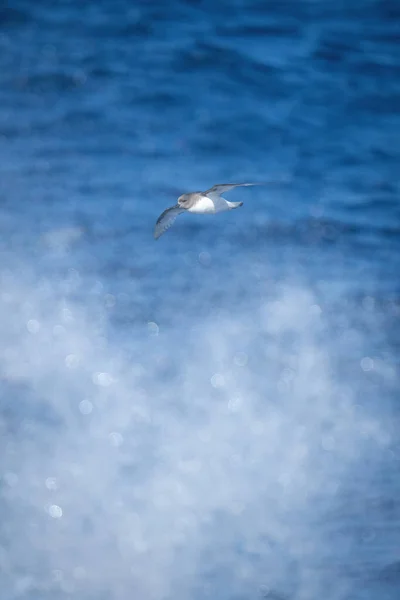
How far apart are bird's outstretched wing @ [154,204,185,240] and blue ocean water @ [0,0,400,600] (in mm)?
85

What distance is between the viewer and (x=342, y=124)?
90.0 inches

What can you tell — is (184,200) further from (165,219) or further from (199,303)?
(199,303)

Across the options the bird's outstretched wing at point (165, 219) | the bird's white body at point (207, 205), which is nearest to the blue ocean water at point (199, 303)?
the bird's outstretched wing at point (165, 219)

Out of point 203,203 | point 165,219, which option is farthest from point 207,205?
point 165,219

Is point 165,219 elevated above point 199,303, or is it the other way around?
point 165,219

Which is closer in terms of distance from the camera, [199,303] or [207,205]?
[207,205]

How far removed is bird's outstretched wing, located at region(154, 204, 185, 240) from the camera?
7.05 feet

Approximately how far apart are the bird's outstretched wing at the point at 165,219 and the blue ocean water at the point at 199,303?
3.4 inches

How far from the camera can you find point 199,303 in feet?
7.59

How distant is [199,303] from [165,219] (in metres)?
0.27

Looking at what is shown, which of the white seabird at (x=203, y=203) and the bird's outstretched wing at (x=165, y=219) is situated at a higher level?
the white seabird at (x=203, y=203)

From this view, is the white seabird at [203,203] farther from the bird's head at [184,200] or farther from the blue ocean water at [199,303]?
the blue ocean water at [199,303]

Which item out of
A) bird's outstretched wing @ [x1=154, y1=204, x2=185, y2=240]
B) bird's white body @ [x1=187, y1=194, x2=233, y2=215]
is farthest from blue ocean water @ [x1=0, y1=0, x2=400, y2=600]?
bird's white body @ [x1=187, y1=194, x2=233, y2=215]

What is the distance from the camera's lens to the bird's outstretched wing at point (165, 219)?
2.15m
